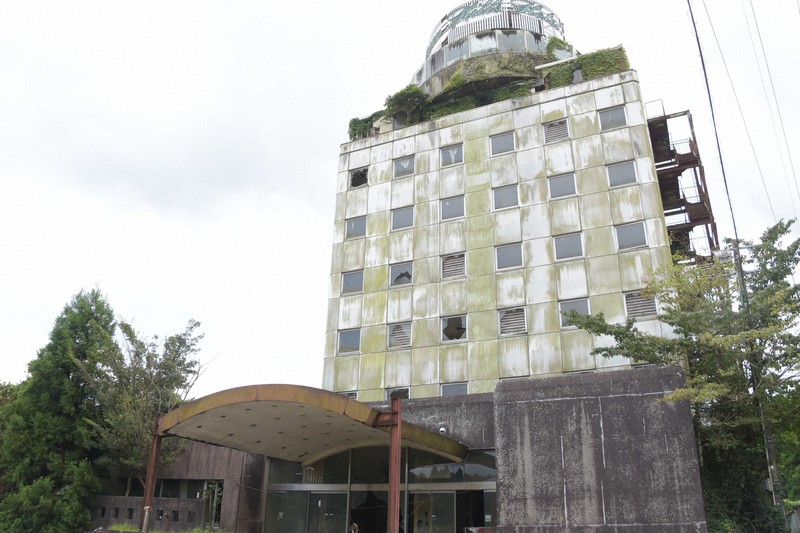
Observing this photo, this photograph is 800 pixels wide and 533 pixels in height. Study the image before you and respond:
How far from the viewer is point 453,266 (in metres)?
31.5

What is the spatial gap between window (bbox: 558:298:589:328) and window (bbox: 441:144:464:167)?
10.1 m

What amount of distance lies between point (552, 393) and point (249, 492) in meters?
14.0

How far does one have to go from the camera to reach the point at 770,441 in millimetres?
18188

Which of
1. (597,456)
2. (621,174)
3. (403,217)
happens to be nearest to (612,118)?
(621,174)

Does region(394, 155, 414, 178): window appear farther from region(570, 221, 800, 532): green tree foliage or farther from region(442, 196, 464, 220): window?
region(570, 221, 800, 532): green tree foliage

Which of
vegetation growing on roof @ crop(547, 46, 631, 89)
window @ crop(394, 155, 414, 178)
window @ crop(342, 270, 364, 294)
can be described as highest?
vegetation growing on roof @ crop(547, 46, 631, 89)

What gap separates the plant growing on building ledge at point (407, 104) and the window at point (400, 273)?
982 cm

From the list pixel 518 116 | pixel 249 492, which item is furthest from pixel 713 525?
pixel 518 116

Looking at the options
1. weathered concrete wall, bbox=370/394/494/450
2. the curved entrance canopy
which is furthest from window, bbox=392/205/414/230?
the curved entrance canopy

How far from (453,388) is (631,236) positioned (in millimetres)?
10619

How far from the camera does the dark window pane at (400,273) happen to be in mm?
32406

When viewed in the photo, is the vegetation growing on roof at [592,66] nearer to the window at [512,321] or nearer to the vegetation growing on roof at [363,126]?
the vegetation growing on roof at [363,126]

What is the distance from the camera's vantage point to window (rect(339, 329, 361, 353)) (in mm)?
32344

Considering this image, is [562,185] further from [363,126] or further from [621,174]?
[363,126]
